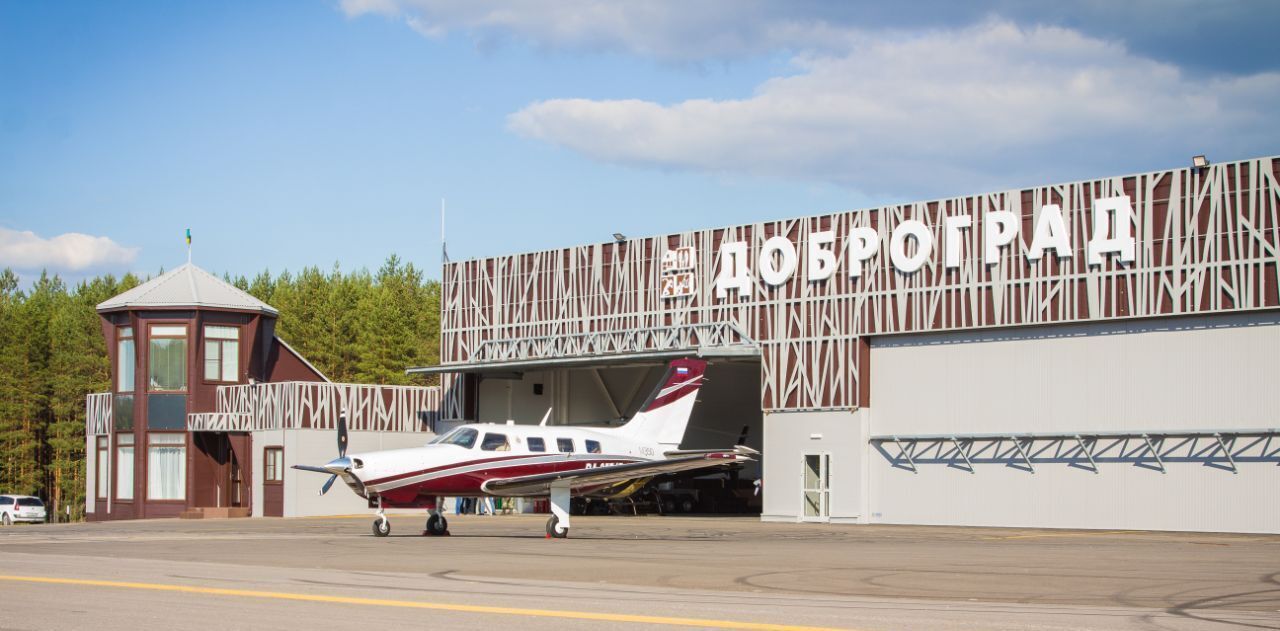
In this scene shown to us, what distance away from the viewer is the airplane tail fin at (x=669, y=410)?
30.9 metres

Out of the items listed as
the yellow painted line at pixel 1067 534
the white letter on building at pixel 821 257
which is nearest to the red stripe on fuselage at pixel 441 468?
the yellow painted line at pixel 1067 534

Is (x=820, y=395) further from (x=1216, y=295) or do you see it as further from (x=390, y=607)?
(x=390, y=607)

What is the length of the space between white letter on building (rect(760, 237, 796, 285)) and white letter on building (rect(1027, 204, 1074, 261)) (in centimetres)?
774

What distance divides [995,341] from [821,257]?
6.00m

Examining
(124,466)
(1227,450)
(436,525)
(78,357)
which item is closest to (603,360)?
(436,525)

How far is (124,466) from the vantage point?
50156 millimetres

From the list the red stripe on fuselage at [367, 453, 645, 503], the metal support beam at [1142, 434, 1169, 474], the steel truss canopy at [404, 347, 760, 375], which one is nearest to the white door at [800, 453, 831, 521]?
the steel truss canopy at [404, 347, 760, 375]

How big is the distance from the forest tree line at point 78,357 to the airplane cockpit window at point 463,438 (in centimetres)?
5371

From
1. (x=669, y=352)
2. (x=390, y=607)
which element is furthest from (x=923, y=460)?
(x=390, y=607)

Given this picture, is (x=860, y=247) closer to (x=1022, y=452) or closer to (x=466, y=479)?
(x=1022, y=452)

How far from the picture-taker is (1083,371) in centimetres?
3425

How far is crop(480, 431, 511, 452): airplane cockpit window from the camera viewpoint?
1067 inches

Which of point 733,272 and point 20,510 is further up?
point 733,272

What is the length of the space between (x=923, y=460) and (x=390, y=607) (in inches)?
1083
